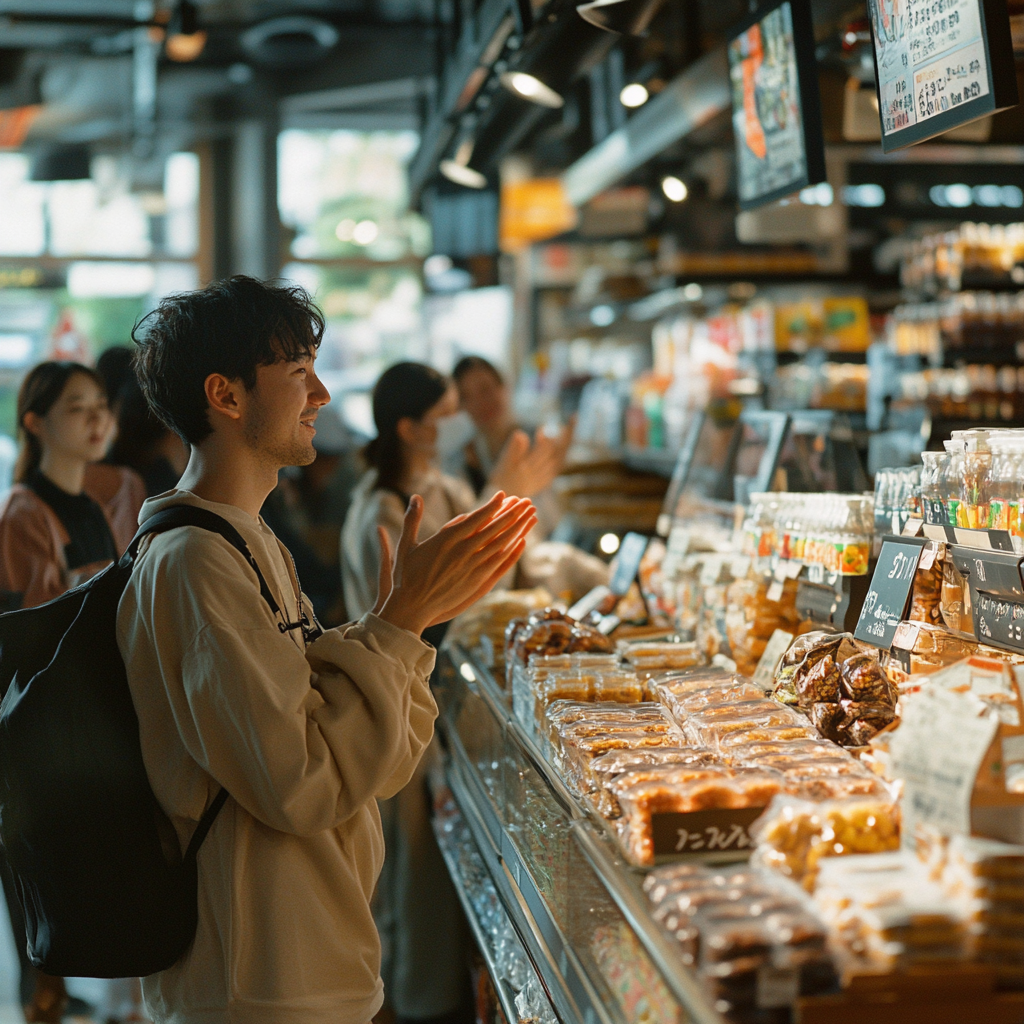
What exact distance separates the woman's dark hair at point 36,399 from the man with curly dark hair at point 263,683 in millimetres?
1781

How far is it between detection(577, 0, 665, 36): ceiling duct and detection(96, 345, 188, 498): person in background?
2.05m

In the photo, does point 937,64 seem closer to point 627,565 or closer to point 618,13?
point 618,13

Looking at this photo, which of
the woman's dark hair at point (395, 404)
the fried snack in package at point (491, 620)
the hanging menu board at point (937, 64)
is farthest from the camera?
the woman's dark hair at point (395, 404)

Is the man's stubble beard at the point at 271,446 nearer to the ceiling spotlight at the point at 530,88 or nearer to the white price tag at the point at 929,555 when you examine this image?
the white price tag at the point at 929,555

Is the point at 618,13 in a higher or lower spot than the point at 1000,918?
higher

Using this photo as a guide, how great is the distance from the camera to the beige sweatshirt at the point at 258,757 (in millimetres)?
1538

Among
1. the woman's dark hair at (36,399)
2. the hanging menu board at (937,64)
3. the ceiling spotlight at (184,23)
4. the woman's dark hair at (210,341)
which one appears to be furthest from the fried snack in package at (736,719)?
the ceiling spotlight at (184,23)

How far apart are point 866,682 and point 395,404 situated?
2.09 meters

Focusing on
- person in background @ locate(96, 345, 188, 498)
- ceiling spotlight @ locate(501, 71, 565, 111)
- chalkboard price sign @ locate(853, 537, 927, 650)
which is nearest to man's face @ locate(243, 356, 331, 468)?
chalkboard price sign @ locate(853, 537, 927, 650)

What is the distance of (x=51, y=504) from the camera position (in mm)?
3424

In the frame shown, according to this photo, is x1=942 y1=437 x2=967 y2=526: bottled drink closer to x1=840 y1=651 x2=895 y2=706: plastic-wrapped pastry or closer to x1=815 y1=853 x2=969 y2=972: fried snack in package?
x1=840 y1=651 x2=895 y2=706: plastic-wrapped pastry

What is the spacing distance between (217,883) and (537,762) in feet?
2.40

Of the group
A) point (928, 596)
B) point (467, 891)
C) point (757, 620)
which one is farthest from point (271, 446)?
point (467, 891)

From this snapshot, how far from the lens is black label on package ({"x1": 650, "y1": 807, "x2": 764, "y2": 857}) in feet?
5.21
